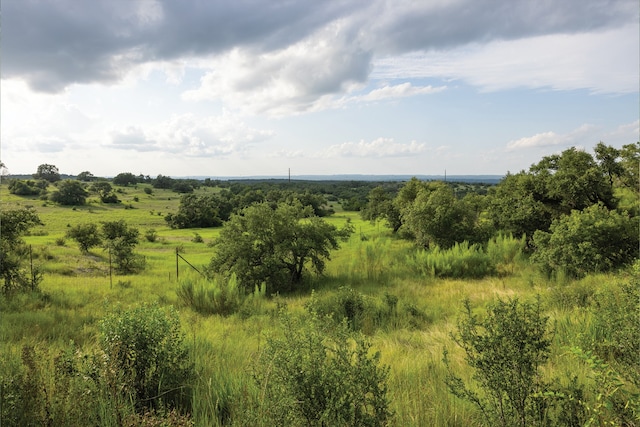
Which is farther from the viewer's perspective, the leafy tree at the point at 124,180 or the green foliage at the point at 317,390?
the leafy tree at the point at 124,180

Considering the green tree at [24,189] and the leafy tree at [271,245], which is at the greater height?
the green tree at [24,189]

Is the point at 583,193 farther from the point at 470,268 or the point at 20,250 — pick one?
the point at 20,250

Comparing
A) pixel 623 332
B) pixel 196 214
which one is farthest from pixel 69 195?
pixel 623 332

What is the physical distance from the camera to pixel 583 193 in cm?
1847

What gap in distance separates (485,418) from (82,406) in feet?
13.2

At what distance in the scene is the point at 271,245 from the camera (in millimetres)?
18141

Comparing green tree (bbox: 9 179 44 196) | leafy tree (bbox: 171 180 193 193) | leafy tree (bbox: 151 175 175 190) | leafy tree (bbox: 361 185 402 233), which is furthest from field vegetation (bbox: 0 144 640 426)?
leafy tree (bbox: 151 175 175 190)

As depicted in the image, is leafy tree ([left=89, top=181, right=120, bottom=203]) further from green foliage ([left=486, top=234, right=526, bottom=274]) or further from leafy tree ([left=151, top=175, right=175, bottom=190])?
green foliage ([left=486, top=234, right=526, bottom=274])

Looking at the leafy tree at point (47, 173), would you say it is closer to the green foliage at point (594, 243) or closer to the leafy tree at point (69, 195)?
the leafy tree at point (69, 195)

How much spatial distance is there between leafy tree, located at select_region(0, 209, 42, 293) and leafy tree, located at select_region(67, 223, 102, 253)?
17317 mm

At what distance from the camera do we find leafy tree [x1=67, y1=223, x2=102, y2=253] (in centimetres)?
2835

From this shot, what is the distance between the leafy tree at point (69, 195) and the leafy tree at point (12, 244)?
81.8 metres

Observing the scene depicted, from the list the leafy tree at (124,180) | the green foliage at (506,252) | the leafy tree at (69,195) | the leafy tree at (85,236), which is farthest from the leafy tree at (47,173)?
the green foliage at (506,252)

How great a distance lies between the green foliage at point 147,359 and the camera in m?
4.30
